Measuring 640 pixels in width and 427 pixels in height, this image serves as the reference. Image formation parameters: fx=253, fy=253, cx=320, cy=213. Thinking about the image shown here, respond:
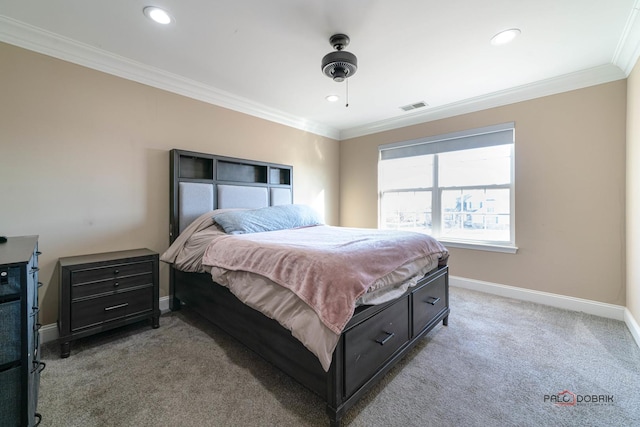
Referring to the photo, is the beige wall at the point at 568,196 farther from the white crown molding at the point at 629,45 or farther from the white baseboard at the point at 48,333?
the white baseboard at the point at 48,333

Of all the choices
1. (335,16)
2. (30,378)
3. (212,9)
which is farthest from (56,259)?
(335,16)

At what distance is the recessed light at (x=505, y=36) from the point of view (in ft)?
6.73

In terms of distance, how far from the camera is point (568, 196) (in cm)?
281

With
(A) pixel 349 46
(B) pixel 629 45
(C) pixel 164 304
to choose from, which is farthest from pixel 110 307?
(B) pixel 629 45

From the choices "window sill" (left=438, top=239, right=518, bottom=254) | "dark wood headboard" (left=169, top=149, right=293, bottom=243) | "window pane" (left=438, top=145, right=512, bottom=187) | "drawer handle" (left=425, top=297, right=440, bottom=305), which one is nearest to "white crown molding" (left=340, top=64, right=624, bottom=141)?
"window pane" (left=438, top=145, right=512, bottom=187)

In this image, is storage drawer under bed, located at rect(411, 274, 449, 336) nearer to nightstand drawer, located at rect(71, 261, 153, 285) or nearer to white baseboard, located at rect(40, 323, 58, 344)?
nightstand drawer, located at rect(71, 261, 153, 285)

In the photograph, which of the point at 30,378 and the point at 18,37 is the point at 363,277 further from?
the point at 18,37

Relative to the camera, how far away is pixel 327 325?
1254 mm

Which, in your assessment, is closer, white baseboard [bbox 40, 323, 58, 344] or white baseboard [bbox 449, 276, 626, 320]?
white baseboard [bbox 40, 323, 58, 344]

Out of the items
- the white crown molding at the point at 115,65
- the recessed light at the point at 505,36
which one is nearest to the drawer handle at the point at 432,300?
the recessed light at the point at 505,36

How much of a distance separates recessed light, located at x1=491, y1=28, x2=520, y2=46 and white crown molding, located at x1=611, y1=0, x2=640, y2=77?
2.22ft

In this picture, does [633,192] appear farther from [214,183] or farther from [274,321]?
[214,183]

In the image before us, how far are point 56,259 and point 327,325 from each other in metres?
2.52

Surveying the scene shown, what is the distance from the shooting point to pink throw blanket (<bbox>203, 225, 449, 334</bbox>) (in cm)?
130
